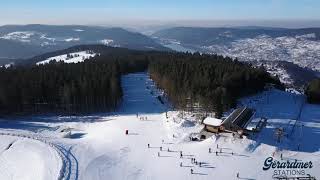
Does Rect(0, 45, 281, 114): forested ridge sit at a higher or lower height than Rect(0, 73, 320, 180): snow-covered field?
higher

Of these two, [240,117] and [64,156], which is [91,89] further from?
[240,117]

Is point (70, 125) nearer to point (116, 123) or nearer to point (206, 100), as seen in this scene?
point (116, 123)

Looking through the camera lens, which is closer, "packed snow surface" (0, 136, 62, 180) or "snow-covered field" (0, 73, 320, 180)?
"snow-covered field" (0, 73, 320, 180)

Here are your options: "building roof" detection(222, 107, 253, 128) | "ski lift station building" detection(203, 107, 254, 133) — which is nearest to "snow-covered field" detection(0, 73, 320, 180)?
"ski lift station building" detection(203, 107, 254, 133)

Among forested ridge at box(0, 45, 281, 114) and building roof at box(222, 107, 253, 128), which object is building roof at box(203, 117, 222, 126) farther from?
forested ridge at box(0, 45, 281, 114)

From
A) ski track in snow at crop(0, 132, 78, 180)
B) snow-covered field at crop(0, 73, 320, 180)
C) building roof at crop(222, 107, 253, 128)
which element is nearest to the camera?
ski track in snow at crop(0, 132, 78, 180)

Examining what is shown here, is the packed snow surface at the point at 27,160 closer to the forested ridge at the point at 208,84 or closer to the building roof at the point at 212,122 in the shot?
the building roof at the point at 212,122

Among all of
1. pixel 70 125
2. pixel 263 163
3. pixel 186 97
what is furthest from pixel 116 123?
pixel 263 163

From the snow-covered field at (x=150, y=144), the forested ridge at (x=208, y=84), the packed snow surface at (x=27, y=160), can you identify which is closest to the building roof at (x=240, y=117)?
the snow-covered field at (x=150, y=144)

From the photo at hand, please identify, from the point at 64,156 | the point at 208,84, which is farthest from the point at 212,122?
the point at 64,156
